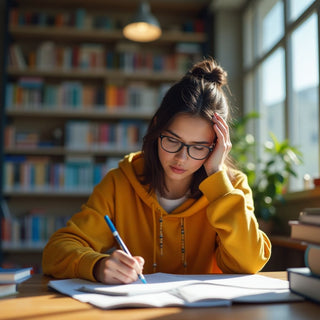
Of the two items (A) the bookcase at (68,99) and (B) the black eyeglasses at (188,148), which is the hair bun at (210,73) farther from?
(A) the bookcase at (68,99)

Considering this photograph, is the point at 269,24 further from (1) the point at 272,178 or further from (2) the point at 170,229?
(2) the point at 170,229

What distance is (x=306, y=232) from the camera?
32.5 inches

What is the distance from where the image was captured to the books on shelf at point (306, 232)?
2.60 ft

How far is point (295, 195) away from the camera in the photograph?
120 inches

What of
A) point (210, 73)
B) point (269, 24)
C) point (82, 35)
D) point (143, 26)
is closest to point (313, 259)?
point (210, 73)

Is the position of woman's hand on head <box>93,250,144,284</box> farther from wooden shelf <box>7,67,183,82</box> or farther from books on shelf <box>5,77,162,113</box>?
wooden shelf <box>7,67,183,82</box>

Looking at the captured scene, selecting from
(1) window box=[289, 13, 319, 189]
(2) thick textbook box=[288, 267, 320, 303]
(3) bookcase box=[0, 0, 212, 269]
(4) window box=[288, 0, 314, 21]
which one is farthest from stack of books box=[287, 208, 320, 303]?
(3) bookcase box=[0, 0, 212, 269]

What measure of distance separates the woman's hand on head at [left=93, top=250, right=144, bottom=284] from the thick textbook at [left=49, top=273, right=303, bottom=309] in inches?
0.7

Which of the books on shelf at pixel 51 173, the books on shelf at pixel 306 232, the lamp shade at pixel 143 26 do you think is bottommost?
the books on shelf at pixel 306 232

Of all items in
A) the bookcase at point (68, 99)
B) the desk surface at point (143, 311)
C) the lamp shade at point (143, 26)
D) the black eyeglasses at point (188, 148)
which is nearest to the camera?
the desk surface at point (143, 311)

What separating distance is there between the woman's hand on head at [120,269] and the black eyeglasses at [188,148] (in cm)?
50

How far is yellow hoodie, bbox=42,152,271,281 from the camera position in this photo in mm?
1235

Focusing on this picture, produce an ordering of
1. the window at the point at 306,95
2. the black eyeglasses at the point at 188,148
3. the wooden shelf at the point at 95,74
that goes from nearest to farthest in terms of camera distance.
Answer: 1. the black eyeglasses at the point at 188,148
2. the window at the point at 306,95
3. the wooden shelf at the point at 95,74

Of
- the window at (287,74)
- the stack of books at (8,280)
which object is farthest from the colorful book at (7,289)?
the window at (287,74)
